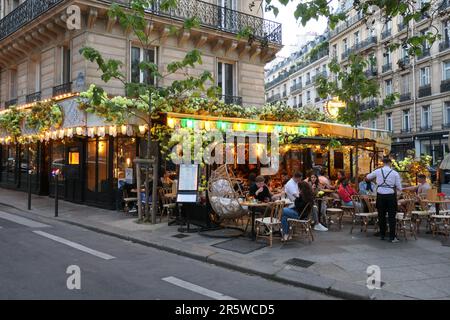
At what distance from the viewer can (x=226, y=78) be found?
17.5 meters

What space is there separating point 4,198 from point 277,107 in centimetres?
1100

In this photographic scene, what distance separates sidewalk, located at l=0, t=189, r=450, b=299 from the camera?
5418mm

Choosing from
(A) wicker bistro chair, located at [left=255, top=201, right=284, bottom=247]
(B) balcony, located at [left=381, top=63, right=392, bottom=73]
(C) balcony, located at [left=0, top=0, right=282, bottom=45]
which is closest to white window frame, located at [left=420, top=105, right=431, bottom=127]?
(B) balcony, located at [left=381, top=63, right=392, bottom=73]

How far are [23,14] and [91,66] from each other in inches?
222

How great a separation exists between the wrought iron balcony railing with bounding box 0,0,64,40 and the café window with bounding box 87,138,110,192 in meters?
4.88

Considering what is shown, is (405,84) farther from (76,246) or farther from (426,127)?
(76,246)

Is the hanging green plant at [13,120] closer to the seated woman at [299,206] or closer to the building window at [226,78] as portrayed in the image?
the building window at [226,78]

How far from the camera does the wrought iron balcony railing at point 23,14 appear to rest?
50.0 feet

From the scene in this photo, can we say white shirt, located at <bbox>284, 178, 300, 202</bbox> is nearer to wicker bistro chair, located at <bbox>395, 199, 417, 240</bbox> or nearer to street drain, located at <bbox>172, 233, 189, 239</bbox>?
wicker bistro chair, located at <bbox>395, 199, 417, 240</bbox>

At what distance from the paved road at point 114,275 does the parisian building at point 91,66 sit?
4790mm

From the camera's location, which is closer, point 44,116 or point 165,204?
point 165,204

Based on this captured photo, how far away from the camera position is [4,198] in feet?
52.7


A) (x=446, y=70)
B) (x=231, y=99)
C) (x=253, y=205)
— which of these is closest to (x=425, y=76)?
(x=446, y=70)

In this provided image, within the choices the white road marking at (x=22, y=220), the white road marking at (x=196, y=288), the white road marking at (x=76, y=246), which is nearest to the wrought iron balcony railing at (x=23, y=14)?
the white road marking at (x=22, y=220)
